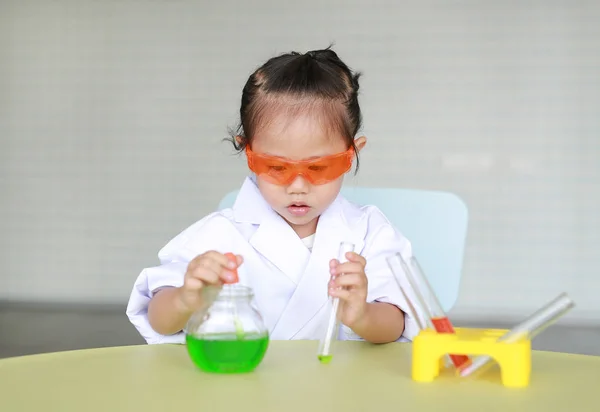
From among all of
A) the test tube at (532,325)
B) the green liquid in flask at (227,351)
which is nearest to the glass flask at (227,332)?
the green liquid in flask at (227,351)

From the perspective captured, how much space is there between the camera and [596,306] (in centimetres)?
539

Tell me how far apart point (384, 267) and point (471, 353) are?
58cm

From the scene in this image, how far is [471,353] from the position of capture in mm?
974

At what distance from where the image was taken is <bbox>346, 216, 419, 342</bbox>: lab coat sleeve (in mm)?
1449

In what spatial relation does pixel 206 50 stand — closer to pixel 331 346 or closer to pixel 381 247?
pixel 381 247

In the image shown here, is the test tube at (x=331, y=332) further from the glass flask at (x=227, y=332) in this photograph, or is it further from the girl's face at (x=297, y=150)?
the girl's face at (x=297, y=150)

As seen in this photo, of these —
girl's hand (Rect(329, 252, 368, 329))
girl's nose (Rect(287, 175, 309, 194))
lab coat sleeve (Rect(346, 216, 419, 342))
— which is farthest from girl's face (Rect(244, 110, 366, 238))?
girl's hand (Rect(329, 252, 368, 329))

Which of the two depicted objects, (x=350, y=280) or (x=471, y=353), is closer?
(x=471, y=353)

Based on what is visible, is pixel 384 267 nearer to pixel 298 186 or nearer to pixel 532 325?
pixel 298 186

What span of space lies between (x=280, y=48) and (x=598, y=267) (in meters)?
2.52

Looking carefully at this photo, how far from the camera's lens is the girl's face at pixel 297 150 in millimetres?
1463

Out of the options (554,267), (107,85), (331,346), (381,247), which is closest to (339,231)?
(381,247)

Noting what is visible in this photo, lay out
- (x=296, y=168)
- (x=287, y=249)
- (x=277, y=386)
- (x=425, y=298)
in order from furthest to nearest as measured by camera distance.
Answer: (x=287, y=249) → (x=296, y=168) → (x=425, y=298) → (x=277, y=386)

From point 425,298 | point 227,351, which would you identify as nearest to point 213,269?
point 227,351
